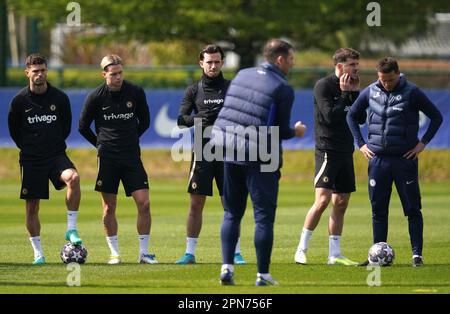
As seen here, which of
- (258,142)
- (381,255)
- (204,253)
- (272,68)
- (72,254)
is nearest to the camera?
(258,142)

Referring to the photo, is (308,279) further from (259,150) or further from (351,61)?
(351,61)

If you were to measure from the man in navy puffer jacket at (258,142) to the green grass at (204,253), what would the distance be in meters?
0.49


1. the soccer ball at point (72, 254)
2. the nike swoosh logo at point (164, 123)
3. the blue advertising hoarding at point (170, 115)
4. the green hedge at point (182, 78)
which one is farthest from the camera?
the green hedge at point (182, 78)

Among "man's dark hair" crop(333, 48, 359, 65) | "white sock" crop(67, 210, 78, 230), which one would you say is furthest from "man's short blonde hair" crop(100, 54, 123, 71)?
"man's dark hair" crop(333, 48, 359, 65)

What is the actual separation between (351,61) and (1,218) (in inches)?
380

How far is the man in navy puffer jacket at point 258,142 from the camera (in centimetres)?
1173

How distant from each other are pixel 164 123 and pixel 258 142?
19.5 metres

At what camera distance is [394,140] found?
13.9 m

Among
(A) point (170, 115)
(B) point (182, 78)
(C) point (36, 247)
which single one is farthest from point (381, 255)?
(B) point (182, 78)

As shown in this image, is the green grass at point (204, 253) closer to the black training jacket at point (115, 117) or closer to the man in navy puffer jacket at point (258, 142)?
the man in navy puffer jacket at point (258, 142)

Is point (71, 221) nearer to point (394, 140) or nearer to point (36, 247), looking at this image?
point (36, 247)

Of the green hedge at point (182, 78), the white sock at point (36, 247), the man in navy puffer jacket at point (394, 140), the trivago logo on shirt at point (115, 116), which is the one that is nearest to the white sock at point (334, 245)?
the man in navy puffer jacket at point (394, 140)
